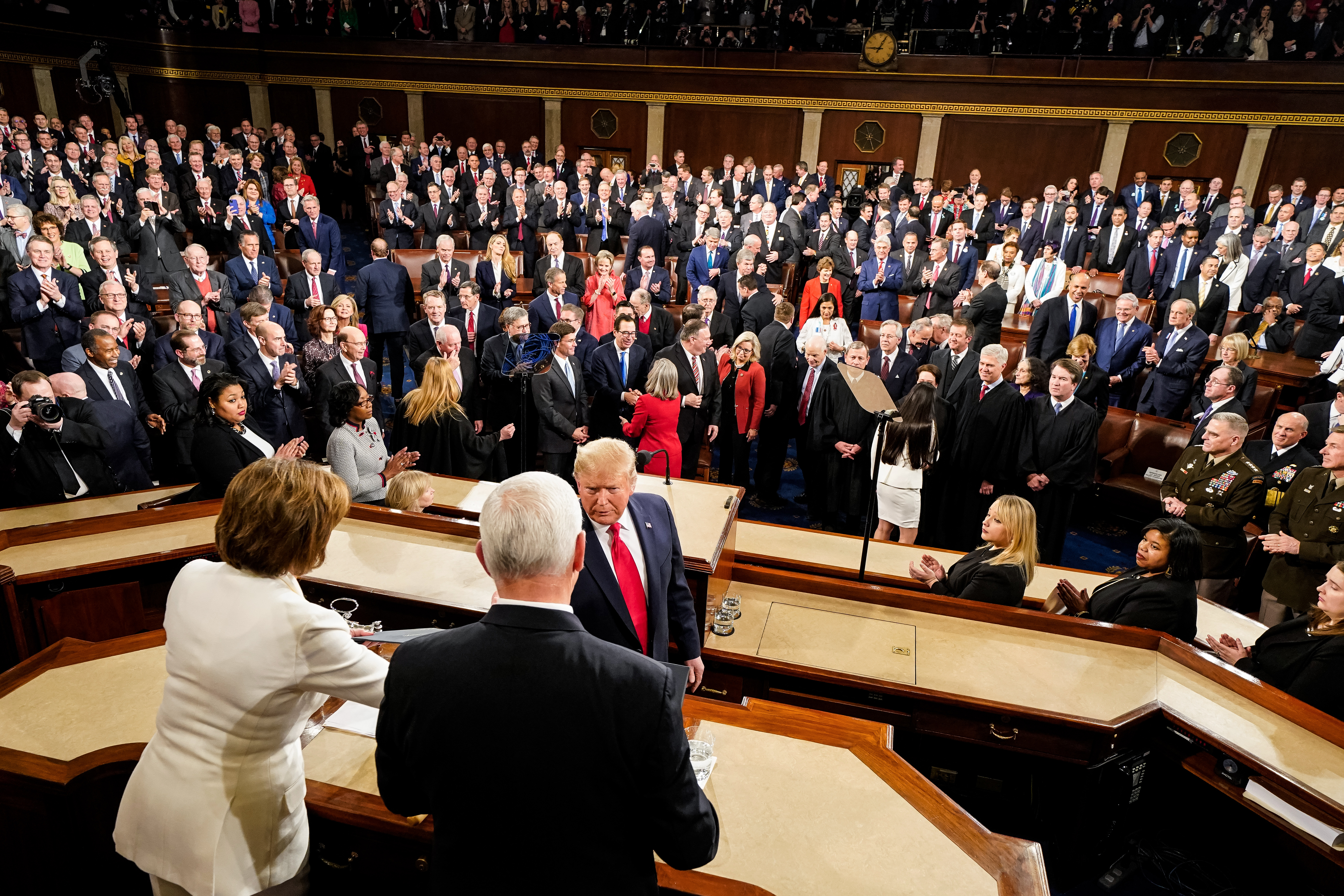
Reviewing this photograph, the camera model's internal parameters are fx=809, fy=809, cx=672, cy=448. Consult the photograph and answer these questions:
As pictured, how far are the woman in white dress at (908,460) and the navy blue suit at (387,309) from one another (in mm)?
4698

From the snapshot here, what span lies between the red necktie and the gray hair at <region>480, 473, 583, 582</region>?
0.99 metres

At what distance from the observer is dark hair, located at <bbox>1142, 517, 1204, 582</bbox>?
10.1ft

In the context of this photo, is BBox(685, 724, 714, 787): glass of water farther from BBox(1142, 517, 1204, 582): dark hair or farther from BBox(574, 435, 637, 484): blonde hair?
BBox(1142, 517, 1204, 582): dark hair

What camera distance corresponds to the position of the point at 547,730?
4.07 ft

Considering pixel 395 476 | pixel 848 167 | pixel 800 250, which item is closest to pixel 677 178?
pixel 800 250

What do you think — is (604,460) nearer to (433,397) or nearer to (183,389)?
(433,397)

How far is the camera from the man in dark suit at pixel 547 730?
1245 millimetres

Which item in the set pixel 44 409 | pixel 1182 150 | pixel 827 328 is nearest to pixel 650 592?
pixel 44 409

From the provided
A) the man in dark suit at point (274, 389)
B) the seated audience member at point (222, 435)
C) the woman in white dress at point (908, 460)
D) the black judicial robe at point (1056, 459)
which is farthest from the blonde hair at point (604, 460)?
the black judicial robe at point (1056, 459)

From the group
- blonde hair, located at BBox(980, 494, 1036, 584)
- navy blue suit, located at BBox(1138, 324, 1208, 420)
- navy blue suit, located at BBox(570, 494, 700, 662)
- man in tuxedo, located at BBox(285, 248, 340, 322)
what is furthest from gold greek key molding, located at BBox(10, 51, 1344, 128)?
navy blue suit, located at BBox(570, 494, 700, 662)

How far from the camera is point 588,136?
592 inches

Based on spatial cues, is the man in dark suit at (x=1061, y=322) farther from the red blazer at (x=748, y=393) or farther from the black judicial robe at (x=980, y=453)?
the red blazer at (x=748, y=393)

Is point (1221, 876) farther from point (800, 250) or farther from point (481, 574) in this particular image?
point (800, 250)

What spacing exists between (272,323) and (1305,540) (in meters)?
5.85
